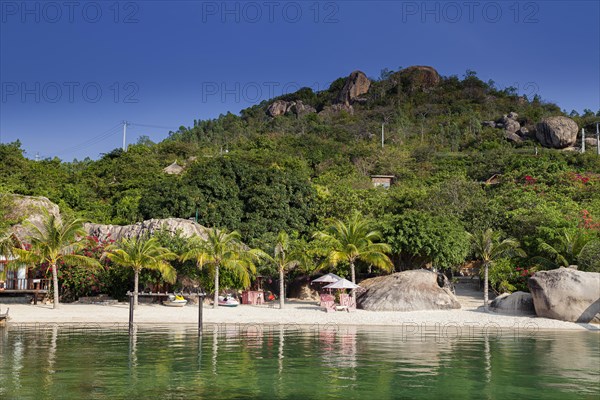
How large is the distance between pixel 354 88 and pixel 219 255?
10310 centimetres

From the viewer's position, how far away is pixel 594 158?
70562mm

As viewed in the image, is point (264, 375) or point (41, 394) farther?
point (264, 375)

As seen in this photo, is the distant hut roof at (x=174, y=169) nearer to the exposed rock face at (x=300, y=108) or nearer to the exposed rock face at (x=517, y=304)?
the exposed rock face at (x=517, y=304)

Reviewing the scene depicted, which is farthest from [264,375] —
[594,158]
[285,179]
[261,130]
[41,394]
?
[261,130]

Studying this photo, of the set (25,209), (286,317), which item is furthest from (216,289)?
(25,209)

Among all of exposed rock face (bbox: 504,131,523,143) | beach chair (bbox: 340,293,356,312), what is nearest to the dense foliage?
exposed rock face (bbox: 504,131,523,143)

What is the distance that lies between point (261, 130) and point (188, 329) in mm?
78328

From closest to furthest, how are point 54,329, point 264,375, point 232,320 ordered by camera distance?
1. point 264,375
2. point 54,329
3. point 232,320

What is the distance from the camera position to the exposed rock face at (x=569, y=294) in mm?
28656

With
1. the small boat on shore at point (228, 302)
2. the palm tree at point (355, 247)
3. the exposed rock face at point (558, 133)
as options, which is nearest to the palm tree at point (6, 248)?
the small boat on shore at point (228, 302)

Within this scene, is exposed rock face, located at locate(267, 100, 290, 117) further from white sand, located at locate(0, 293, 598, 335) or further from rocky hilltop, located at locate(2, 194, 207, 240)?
white sand, located at locate(0, 293, 598, 335)

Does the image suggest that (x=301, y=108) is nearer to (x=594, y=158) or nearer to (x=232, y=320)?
(x=594, y=158)

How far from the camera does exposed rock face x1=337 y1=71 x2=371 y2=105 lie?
12962cm

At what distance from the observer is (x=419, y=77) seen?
5044 inches
